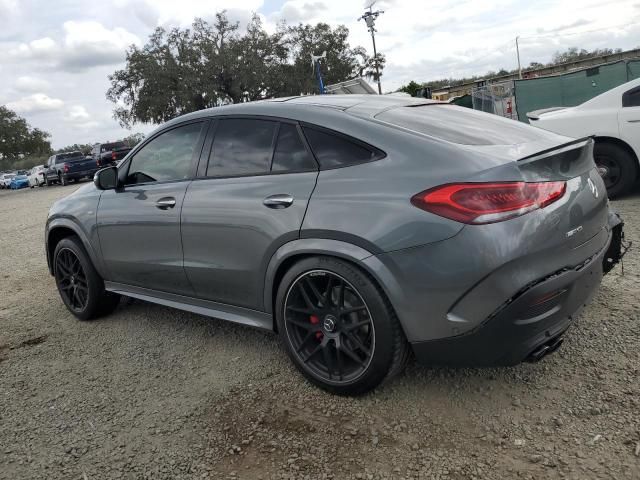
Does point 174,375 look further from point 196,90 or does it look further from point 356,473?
point 196,90

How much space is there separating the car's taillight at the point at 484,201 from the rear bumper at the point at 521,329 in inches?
13.6

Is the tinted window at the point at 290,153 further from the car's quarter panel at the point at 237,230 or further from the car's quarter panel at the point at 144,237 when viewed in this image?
the car's quarter panel at the point at 144,237

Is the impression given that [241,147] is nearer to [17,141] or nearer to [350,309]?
[350,309]

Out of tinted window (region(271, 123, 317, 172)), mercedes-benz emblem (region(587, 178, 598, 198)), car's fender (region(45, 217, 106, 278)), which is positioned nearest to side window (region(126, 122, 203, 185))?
car's fender (region(45, 217, 106, 278))

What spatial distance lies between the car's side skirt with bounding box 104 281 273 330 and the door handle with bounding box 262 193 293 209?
0.65 metres

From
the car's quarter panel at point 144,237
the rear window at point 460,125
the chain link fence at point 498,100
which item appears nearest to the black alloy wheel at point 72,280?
the car's quarter panel at point 144,237

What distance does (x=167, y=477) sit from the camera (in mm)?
2438

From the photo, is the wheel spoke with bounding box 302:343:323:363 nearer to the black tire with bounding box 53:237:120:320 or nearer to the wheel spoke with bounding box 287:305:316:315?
the wheel spoke with bounding box 287:305:316:315

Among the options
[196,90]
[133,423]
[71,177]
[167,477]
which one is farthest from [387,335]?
[196,90]

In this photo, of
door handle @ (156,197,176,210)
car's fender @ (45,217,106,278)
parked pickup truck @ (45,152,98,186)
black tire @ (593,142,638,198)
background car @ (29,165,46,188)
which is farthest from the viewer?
background car @ (29,165,46,188)

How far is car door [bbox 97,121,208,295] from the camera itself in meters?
3.60

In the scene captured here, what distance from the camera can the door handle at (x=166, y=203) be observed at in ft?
11.7

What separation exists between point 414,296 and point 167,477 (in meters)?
1.39

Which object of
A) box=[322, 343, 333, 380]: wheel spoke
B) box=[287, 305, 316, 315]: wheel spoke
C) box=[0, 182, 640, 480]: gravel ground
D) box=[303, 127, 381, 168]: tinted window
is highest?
box=[303, 127, 381, 168]: tinted window
